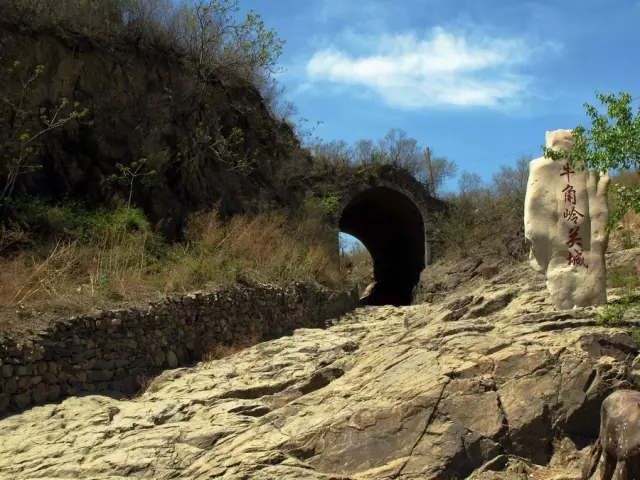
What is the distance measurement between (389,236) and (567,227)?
66.8 ft

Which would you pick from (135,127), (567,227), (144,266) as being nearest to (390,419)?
(567,227)

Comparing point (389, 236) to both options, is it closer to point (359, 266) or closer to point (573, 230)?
point (359, 266)

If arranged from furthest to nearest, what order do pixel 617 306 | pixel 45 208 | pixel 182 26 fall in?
pixel 182 26
pixel 45 208
pixel 617 306

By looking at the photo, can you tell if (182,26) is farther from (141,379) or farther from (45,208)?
(141,379)

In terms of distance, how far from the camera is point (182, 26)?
57.3 feet

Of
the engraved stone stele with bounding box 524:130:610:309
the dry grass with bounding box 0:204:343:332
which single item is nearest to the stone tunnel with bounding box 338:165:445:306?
the dry grass with bounding box 0:204:343:332

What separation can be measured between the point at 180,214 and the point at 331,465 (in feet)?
36.0

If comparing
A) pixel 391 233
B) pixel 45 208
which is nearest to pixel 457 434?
pixel 45 208

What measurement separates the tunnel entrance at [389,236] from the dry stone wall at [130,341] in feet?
38.0

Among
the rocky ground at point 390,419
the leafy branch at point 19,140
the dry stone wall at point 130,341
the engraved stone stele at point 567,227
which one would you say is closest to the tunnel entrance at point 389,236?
the dry stone wall at point 130,341

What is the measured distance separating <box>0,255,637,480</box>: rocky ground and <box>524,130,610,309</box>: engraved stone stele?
0.43 m

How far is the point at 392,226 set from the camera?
90.6 feet

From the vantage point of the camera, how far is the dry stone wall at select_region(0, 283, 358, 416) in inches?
328

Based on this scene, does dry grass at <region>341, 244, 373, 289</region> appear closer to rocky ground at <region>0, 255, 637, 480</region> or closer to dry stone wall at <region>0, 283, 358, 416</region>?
dry stone wall at <region>0, 283, 358, 416</region>
